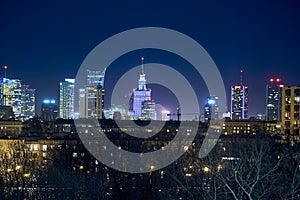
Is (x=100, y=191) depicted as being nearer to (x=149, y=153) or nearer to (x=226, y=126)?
(x=149, y=153)

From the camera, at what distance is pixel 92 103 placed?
86.9 meters

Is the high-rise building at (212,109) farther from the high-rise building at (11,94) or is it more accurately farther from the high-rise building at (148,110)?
the high-rise building at (11,94)

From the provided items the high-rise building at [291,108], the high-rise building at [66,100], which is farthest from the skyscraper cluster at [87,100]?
the high-rise building at [291,108]

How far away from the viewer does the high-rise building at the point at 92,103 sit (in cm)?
8531

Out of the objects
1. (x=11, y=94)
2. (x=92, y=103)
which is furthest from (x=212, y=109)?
(x=11, y=94)

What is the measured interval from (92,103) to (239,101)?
69.3 feet

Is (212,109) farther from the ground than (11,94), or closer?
closer

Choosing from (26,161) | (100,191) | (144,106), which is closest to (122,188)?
(100,191)

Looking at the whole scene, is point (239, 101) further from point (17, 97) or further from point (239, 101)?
point (17, 97)

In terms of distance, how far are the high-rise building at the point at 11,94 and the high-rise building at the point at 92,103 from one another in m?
11.5

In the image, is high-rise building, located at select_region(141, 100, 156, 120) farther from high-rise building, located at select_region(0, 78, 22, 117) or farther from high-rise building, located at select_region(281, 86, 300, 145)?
high-rise building, located at select_region(281, 86, 300, 145)

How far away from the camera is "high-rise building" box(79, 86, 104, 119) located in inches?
3359

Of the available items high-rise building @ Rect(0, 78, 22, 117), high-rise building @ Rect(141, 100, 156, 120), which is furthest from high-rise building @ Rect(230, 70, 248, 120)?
high-rise building @ Rect(0, 78, 22, 117)

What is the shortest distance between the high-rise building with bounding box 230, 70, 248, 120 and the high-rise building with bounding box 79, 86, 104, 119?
18.3 meters
